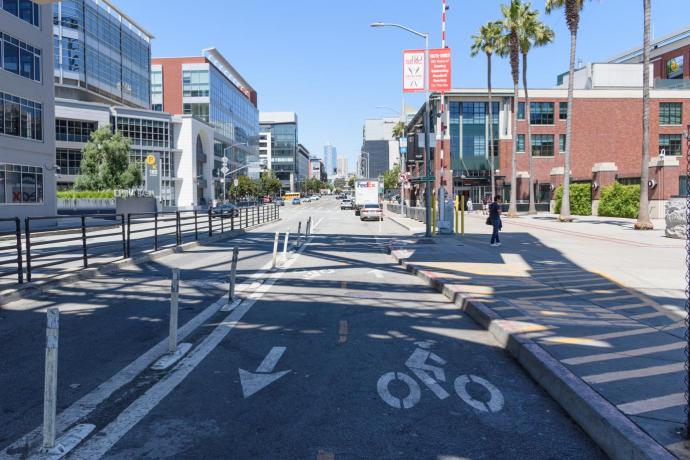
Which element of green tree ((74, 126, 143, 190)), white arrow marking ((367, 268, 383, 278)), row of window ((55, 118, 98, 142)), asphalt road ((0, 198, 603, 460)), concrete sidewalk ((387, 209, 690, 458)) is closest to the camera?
asphalt road ((0, 198, 603, 460))

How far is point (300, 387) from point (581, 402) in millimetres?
2607

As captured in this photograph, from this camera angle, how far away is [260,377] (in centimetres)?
620

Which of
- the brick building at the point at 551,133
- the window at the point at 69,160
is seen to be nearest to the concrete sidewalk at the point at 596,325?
the brick building at the point at 551,133

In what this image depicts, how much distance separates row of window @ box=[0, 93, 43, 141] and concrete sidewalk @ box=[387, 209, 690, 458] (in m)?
27.1

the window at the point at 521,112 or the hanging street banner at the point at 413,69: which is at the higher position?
the window at the point at 521,112

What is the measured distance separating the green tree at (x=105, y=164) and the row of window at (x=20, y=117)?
2162 centimetres

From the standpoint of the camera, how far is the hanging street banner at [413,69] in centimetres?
2419

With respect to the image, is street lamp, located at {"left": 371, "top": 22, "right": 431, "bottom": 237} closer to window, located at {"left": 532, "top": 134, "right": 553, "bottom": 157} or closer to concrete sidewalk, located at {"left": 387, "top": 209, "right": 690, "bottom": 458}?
concrete sidewalk, located at {"left": 387, "top": 209, "right": 690, "bottom": 458}

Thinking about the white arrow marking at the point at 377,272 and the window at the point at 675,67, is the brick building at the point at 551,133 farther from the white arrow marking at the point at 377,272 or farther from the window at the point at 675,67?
the white arrow marking at the point at 377,272

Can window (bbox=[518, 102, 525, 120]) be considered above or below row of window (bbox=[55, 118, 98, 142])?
above

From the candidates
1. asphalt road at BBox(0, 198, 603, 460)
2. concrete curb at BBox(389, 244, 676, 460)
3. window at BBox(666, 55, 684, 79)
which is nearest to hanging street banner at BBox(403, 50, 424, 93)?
asphalt road at BBox(0, 198, 603, 460)

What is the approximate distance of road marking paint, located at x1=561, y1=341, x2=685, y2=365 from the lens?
20.8ft

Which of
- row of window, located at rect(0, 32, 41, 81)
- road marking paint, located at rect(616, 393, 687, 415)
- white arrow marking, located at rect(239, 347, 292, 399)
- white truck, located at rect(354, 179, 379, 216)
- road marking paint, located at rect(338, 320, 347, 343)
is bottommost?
road marking paint, located at rect(338, 320, 347, 343)

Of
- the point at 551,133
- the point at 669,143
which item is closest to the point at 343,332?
the point at 551,133
